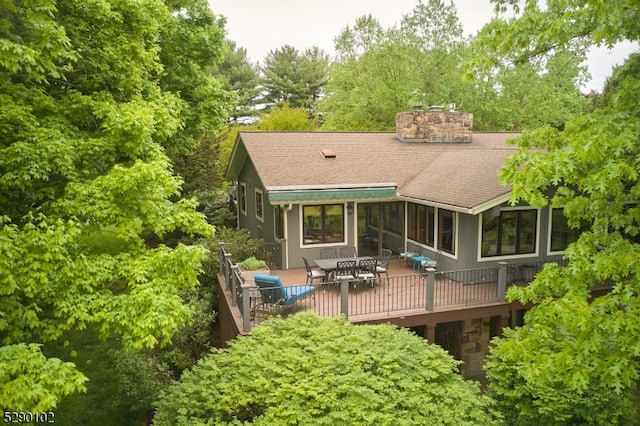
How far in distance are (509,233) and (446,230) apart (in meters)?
1.77

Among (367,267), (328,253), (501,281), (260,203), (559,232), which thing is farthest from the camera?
(260,203)

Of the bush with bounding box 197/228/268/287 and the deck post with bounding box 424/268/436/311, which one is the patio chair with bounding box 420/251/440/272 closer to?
the deck post with bounding box 424/268/436/311

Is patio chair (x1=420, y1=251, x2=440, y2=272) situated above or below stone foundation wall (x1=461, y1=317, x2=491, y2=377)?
above

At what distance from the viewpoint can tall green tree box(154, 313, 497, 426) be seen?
5680 mm

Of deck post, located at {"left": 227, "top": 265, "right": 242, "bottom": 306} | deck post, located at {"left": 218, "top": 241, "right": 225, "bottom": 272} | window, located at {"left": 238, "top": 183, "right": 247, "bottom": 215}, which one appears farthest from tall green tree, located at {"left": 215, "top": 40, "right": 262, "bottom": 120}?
deck post, located at {"left": 227, "top": 265, "right": 242, "bottom": 306}

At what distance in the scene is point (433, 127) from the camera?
1941 centimetres

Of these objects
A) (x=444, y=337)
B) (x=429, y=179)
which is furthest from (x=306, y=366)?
(x=429, y=179)

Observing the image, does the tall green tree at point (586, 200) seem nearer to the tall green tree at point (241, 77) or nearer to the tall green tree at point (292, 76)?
the tall green tree at point (241, 77)

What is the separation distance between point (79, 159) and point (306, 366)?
4779 millimetres

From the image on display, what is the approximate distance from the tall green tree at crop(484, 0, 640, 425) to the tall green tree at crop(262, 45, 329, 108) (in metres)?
44.5

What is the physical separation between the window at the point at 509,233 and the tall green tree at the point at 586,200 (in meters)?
5.86

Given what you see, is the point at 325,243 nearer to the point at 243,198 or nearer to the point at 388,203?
the point at 388,203

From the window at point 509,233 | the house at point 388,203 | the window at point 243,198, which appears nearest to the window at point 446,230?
the house at point 388,203

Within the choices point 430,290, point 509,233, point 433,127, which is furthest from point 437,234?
point 433,127
